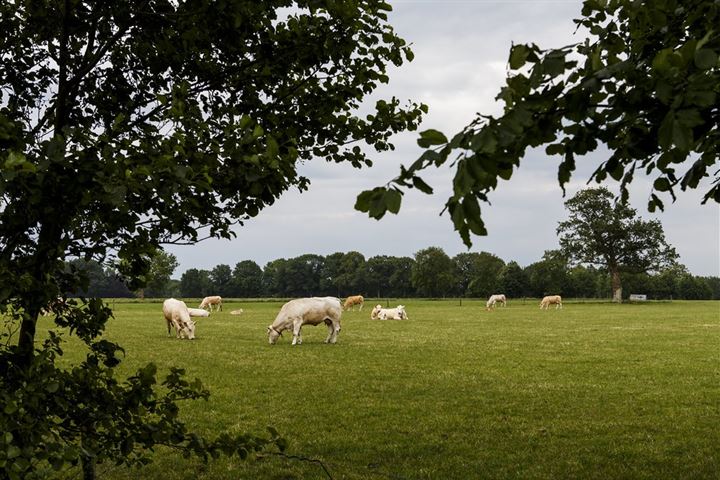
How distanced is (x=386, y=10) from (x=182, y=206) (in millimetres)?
2966

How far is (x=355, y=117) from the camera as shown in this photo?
6.57 m

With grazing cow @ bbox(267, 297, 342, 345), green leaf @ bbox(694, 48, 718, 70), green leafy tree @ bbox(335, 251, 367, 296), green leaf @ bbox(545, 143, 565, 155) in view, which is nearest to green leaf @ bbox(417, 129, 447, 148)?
green leaf @ bbox(694, 48, 718, 70)

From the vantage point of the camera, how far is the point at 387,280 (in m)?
181

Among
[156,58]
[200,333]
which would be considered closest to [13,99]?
[156,58]

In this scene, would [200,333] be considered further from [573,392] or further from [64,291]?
[64,291]

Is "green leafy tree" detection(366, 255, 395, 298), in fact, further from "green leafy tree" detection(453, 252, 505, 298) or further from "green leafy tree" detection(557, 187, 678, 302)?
"green leafy tree" detection(557, 187, 678, 302)

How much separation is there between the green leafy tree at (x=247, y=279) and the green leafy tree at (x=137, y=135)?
581 ft

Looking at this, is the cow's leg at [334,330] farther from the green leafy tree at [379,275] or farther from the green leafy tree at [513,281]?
the green leafy tree at [379,275]

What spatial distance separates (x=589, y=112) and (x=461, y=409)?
9726 millimetres

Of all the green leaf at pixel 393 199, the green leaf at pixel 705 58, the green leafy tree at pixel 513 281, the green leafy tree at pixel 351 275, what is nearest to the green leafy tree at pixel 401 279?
the green leafy tree at pixel 351 275

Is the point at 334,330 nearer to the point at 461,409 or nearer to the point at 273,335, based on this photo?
the point at 273,335

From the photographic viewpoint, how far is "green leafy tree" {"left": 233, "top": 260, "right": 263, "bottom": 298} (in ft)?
595

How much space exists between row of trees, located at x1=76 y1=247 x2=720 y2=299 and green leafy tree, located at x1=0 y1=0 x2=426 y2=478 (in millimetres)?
133557

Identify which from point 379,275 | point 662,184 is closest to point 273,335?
point 662,184
